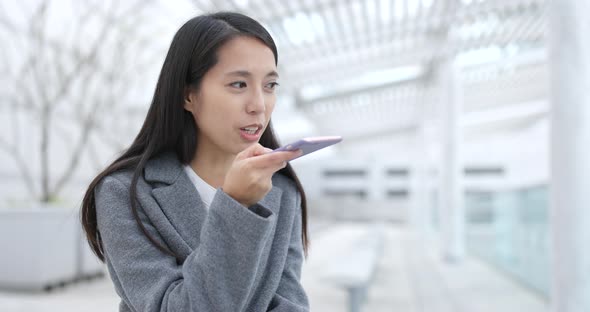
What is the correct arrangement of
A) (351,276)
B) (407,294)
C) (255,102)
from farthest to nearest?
1. (407,294)
2. (351,276)
3. (255,102)

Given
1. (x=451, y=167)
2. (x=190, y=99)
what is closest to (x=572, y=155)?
(x=190, y=99)

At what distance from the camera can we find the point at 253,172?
88 cm

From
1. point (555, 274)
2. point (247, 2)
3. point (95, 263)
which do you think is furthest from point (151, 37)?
point (555, 274)

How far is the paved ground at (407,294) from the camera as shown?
19.6 feet

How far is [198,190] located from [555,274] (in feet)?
13.0

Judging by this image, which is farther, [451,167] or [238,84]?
[451,167]

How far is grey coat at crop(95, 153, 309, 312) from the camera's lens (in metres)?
0.90

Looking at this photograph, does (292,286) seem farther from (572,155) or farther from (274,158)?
(572,155)

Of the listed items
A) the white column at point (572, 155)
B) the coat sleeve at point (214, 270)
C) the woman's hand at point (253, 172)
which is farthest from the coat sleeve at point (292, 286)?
the white column at point (572, 155)

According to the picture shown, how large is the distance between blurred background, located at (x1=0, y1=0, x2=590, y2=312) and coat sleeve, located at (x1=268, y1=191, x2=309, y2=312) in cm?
87

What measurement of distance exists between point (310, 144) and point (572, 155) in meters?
3.89

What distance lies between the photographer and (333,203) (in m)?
38.9

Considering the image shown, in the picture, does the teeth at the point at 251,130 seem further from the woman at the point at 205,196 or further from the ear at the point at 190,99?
the ear at the point at 190,99

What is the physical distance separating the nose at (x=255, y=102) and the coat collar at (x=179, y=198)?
0.18 m
